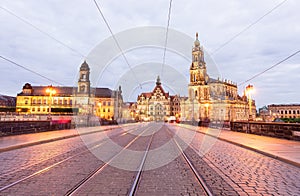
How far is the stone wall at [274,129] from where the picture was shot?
1410 centimetres

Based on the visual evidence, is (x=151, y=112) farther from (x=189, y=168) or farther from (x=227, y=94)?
(x=189, y=168)

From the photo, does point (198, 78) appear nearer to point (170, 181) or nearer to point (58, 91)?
point (58, 91)

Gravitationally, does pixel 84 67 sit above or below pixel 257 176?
above

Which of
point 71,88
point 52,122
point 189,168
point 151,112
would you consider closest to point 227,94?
point 151,112

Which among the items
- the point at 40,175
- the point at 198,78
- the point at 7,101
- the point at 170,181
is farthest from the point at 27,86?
the point at 170,181

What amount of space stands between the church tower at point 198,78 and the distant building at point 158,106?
2546 centimetres

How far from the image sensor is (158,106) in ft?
375

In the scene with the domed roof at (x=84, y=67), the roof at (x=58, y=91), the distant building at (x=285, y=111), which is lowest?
the distant building at (x=285, y=111)

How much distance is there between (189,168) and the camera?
7125mm

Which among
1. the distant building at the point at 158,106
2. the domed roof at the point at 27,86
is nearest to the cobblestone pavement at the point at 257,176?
the distant building at the point at 158,106

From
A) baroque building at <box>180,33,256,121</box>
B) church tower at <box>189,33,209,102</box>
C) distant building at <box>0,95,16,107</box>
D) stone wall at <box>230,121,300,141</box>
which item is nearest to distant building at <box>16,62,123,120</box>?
distant building at <box>0,95,16,107</box>

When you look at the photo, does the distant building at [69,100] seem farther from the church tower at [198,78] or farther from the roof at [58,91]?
the church tower at [198,78]

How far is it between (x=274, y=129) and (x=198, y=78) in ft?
241

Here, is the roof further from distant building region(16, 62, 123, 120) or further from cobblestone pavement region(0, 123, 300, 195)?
cobblestone pavement region(0, 123, 300, 195)
